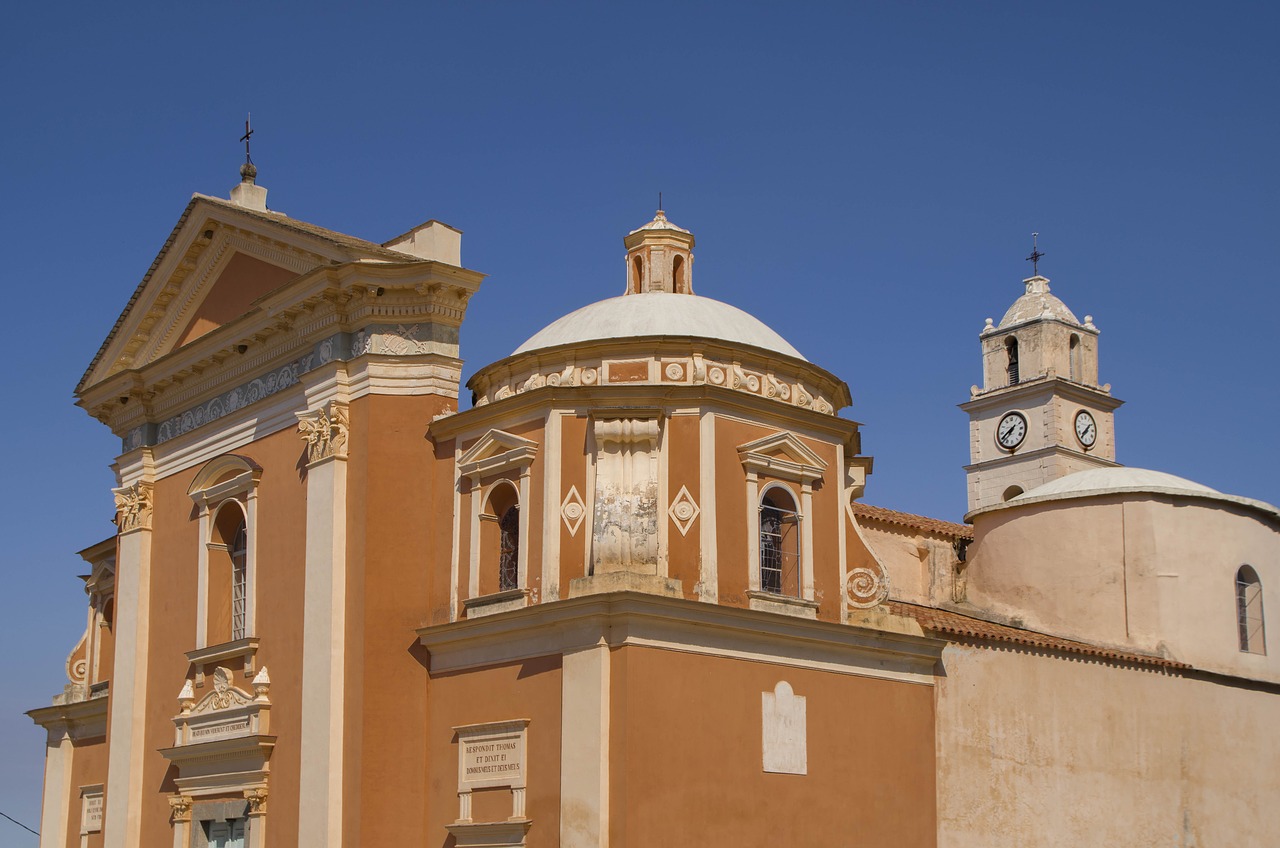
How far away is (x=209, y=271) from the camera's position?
23.3 m

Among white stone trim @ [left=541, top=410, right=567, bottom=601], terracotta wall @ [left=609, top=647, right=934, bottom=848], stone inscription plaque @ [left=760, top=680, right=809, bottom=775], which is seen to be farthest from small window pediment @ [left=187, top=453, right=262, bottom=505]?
stone inscription plaque @ [left=760, top=680, right=809, bottom=775]

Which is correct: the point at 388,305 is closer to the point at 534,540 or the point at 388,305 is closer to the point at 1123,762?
the point at 534,540

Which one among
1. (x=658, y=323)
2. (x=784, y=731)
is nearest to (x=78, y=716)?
(x=658, y=323)

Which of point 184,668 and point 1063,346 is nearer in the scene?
point 184,668

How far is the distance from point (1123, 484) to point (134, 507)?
47.8 feet

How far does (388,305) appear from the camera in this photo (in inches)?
784

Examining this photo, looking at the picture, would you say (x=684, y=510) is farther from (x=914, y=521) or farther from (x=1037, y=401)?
(x=1037, y=401)

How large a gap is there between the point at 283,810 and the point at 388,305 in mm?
6278

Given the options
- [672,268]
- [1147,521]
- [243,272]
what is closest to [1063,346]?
[1147,521]

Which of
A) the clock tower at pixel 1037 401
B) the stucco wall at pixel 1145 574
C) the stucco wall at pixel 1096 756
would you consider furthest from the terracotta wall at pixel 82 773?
the clock tower at pixel 1037 401

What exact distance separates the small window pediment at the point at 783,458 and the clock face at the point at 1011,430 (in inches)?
1086

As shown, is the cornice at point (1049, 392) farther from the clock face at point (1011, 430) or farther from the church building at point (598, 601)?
the church building at point (598, 601)

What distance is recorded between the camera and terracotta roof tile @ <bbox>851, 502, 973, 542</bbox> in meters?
24.2

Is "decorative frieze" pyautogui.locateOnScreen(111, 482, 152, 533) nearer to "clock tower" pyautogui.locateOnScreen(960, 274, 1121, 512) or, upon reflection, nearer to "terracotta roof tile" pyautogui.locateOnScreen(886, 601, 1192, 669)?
"terracotta roof tile" pyautogui.locateOnScreen(886, 601, 1192, 669)
